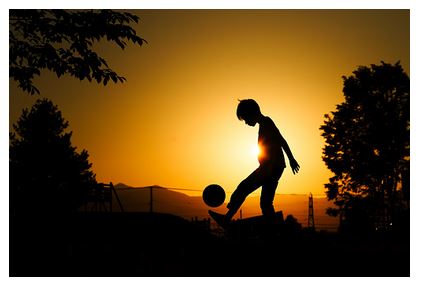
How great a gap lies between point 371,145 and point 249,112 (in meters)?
27.6

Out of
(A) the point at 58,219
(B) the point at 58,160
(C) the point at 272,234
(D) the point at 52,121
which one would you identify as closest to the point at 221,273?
(C) the point at 272,234

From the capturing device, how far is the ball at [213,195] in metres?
8.87

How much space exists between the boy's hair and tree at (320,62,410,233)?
79.8 ft

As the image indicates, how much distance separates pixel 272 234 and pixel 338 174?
2941 cm

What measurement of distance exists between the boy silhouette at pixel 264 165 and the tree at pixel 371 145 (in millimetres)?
24077

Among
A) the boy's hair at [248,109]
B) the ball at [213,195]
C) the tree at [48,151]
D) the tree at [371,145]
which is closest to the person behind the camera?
the boy's hair at [248,109]

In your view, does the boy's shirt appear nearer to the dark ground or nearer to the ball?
the dark ground

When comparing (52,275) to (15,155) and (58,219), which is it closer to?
(58,219)

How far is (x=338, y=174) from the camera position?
35.8 metres

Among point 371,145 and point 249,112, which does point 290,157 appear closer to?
point 249,112

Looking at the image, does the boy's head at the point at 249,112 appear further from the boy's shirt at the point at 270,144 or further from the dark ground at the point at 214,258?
the dark ground at the point at 214,258

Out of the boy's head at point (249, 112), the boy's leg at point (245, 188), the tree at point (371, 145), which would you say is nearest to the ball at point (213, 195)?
the boy's leg at point (245, 188)

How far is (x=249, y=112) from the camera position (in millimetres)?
7883

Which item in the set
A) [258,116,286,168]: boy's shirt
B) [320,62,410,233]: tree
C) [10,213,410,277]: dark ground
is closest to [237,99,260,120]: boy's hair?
[258,116,286,168]: boy's shirt
